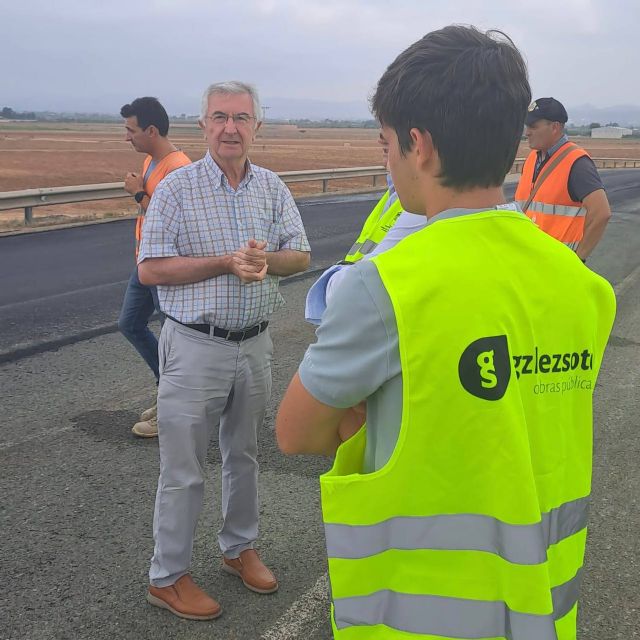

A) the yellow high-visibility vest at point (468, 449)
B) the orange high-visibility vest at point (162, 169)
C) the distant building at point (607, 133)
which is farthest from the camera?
the distant building at point (607, 133)

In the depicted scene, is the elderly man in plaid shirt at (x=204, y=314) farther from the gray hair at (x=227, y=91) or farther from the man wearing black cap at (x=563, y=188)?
the man wearing black cap at (x=563, y=188)

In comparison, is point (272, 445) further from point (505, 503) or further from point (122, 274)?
point (122, 274)

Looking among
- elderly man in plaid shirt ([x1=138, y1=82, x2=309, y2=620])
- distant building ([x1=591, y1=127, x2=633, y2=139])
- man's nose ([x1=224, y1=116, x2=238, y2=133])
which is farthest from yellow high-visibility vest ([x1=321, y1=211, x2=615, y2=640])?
distant building ([x1=591, y1=127, x2=633, y2=139])

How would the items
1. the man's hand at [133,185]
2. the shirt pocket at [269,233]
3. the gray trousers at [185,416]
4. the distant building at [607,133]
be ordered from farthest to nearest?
the distant building at [607,133], the man's hand at [133,185], the shirt pocket at [269,233], the gray trousers at [185,416]

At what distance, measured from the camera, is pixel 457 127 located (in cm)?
137

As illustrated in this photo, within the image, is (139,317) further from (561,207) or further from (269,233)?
(561,207)

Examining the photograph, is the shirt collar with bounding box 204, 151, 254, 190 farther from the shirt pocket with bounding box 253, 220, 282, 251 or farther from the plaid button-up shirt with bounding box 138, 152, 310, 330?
the shirt pocket with bounding box 253, 220, 282, 251

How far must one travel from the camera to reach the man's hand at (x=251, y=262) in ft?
9.70

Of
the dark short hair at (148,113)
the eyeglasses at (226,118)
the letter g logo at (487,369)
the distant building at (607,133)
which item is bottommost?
the letter g logo at (487,369)

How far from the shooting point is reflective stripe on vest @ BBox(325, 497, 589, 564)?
1.38m

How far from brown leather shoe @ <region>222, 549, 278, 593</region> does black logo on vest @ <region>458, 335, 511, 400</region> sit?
229cm

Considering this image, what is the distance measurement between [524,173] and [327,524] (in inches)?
182

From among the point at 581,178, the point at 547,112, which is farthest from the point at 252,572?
the point at 547,112

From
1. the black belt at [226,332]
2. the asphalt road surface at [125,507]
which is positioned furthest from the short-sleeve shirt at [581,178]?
the black belt at [226,332]
